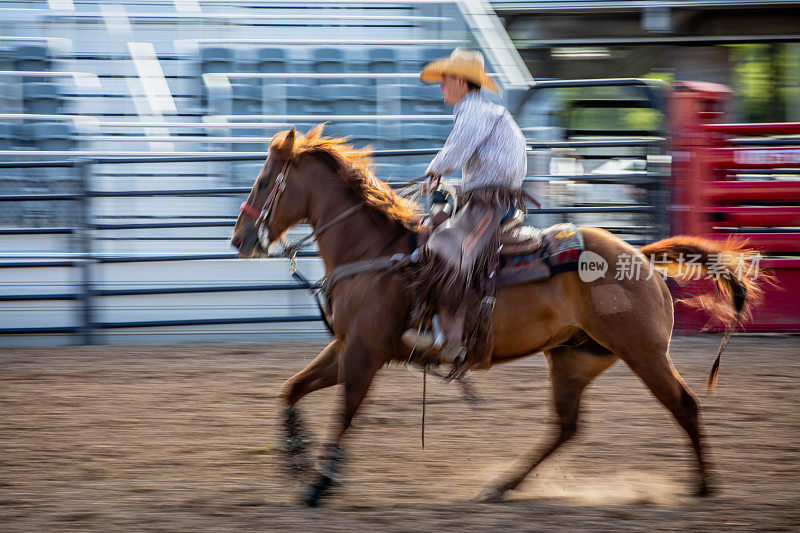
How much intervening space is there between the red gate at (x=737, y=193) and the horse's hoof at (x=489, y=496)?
175 inches

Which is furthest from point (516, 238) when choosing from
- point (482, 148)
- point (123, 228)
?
point (123, 228)


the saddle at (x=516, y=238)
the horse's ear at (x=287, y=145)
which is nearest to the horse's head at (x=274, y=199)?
the horse's ear at (x=287, y=145)

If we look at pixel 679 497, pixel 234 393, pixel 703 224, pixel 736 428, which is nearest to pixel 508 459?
pixel 679 497

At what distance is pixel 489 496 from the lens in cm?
383

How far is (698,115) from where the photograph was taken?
301 inches

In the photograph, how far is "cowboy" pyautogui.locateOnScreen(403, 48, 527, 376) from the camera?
12.4 ft

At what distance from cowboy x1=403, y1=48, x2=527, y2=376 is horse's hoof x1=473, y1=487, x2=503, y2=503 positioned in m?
0.54

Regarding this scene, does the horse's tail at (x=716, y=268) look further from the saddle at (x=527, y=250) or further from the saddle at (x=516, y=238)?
the saddle at (x=516, y=238)

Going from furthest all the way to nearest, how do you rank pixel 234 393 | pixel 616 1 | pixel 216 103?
pixel 616 1 < pixel 216 103 < pixel 234 393

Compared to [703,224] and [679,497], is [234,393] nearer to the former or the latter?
[679,497]

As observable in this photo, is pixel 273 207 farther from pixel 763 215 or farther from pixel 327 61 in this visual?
pixel 327 61

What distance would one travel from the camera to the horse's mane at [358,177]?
404 cm

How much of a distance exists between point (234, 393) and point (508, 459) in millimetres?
2094

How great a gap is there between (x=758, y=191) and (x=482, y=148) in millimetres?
4802
